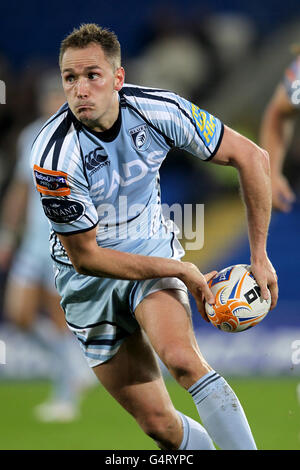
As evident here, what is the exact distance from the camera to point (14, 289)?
6621 mm

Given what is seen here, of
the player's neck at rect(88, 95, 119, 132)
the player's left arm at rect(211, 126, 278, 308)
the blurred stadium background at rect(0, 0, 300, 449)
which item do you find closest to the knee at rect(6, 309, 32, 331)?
the blurred stadium background at rect(0, 0, 300, 449)

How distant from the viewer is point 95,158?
3.32 meters

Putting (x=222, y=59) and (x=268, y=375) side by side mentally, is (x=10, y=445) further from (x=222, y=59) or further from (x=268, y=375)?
(x=222, y=59)

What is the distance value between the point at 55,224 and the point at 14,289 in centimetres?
344

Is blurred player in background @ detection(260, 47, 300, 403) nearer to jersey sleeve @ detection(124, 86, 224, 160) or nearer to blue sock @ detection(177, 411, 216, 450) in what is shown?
jersey sleeve @ detection(124, 86, 224, 160)

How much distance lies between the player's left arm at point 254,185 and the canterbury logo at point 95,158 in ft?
1.79

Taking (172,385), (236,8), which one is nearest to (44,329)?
(172,385)

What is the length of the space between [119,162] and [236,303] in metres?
0.81

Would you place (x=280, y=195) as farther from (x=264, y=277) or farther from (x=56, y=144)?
(x=56, y=144)

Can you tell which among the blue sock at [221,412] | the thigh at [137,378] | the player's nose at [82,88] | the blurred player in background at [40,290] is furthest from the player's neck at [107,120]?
the blurred player in background at [40,290]

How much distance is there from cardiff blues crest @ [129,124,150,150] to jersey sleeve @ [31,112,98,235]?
27 centimetres

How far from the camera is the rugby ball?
3.38 m

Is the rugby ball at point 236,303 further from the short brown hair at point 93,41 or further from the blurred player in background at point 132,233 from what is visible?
the short brown hair at point 93,41

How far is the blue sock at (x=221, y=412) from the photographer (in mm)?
3164
